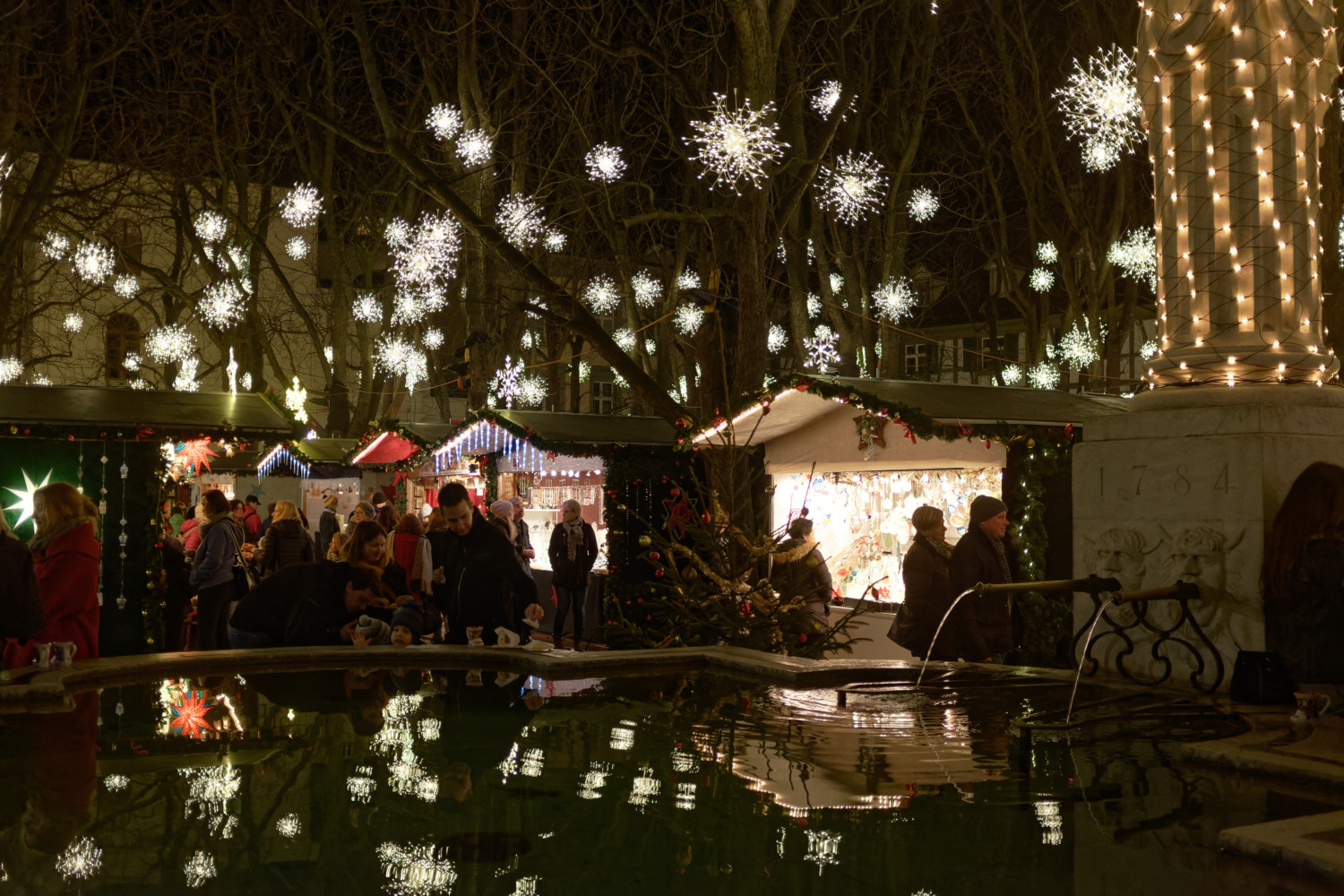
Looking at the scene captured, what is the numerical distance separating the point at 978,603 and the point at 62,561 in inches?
240

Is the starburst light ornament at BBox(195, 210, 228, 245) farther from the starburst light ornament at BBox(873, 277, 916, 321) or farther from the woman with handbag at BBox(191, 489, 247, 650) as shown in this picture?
the woman with handbag at BBox(191, 489, 247, 650)

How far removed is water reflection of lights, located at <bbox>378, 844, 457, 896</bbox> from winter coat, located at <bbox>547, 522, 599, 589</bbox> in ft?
36.4

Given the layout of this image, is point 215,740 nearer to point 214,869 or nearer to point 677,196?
point 214,869

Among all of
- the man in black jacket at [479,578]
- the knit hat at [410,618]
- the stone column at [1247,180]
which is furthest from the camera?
the man in black jacket at [479,578]

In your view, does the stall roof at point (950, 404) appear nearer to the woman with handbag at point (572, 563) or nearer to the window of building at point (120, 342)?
the woman with handbag at point (572, 563)

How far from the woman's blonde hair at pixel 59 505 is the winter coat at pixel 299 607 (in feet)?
4.72

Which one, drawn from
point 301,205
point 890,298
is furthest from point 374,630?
point 890,298

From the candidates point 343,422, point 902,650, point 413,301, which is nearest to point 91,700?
point 902,650

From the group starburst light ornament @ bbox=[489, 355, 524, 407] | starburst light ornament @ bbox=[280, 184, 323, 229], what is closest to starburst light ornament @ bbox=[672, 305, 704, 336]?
starburst light ornament @ bbox=[489, 355, 524, 407]

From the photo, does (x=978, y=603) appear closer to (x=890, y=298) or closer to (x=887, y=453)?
(x=887, y=453)

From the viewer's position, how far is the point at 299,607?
9398 mm

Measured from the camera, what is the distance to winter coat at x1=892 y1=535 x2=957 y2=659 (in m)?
10.0

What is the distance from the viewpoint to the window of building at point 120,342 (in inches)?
1657

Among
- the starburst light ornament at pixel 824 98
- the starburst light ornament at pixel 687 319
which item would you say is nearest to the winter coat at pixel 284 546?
the starburst light ornament at pixel 824 98
